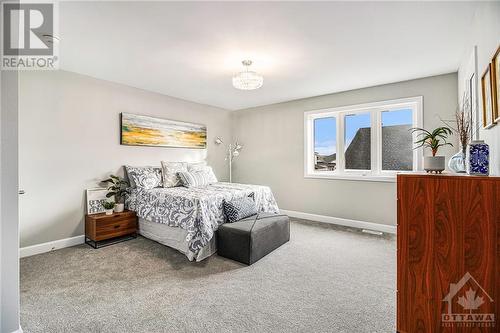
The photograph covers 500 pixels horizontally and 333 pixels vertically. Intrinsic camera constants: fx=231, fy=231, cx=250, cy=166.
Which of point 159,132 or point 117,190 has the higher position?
point 159,132

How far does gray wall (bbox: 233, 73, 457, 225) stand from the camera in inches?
136

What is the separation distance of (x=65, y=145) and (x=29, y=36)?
145 centimetres

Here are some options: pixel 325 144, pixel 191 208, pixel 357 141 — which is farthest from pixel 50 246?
pixel 357 141

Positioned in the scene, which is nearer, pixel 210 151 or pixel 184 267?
pixel 184 267

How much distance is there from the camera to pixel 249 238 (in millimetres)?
2629

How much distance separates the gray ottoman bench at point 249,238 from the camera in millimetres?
2658

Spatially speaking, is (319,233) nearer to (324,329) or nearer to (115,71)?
(324,329)

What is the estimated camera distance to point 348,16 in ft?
6.56

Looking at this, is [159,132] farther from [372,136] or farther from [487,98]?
[487,98]

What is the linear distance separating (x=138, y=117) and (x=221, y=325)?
3.52 metres

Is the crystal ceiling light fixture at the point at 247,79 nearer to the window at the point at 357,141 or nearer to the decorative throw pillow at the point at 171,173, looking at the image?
the decorative throw pillow at the point at 171,173

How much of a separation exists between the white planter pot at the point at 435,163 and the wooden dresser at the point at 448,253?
0.49 ft

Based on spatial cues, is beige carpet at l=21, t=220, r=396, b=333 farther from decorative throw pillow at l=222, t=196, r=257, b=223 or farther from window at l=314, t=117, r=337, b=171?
window at l=314, t=117, r=337, b=171

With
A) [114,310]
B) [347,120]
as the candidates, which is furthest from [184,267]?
[347,120]
